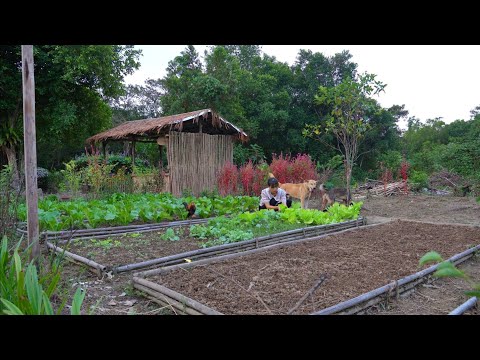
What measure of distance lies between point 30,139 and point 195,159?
8.40 meters

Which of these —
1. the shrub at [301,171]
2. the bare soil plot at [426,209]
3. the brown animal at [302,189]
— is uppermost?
the shrub at [301,171]

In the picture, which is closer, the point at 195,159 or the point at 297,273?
the point at 297,273

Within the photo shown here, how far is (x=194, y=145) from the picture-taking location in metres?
11.2

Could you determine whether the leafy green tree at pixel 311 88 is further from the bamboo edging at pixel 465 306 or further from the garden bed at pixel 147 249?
the bamboo edging at pixel 465 306

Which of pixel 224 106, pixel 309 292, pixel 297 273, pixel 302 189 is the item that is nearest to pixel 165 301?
pixel 309 292

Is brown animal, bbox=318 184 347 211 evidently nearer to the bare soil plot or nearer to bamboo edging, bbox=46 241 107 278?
the bare soil plot

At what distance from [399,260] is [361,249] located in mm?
600

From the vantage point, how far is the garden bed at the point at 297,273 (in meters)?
2.91

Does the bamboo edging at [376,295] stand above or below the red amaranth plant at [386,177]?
below

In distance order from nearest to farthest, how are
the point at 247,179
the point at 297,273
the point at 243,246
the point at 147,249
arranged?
1. the point at 297,273
2. the point at 147,249
3. the point at 243,246
4. the point at 247,179

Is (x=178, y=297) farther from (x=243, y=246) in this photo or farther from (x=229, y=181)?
(x=229, y=181)

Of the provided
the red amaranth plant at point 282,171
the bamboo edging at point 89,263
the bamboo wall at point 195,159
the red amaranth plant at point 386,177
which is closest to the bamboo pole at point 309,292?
the bamboo edging at point 89,263

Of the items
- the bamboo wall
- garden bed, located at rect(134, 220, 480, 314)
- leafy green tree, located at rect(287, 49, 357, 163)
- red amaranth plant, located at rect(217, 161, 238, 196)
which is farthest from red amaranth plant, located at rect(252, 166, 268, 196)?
leafy green tree, located at rect(287, 49, 357, 163)
